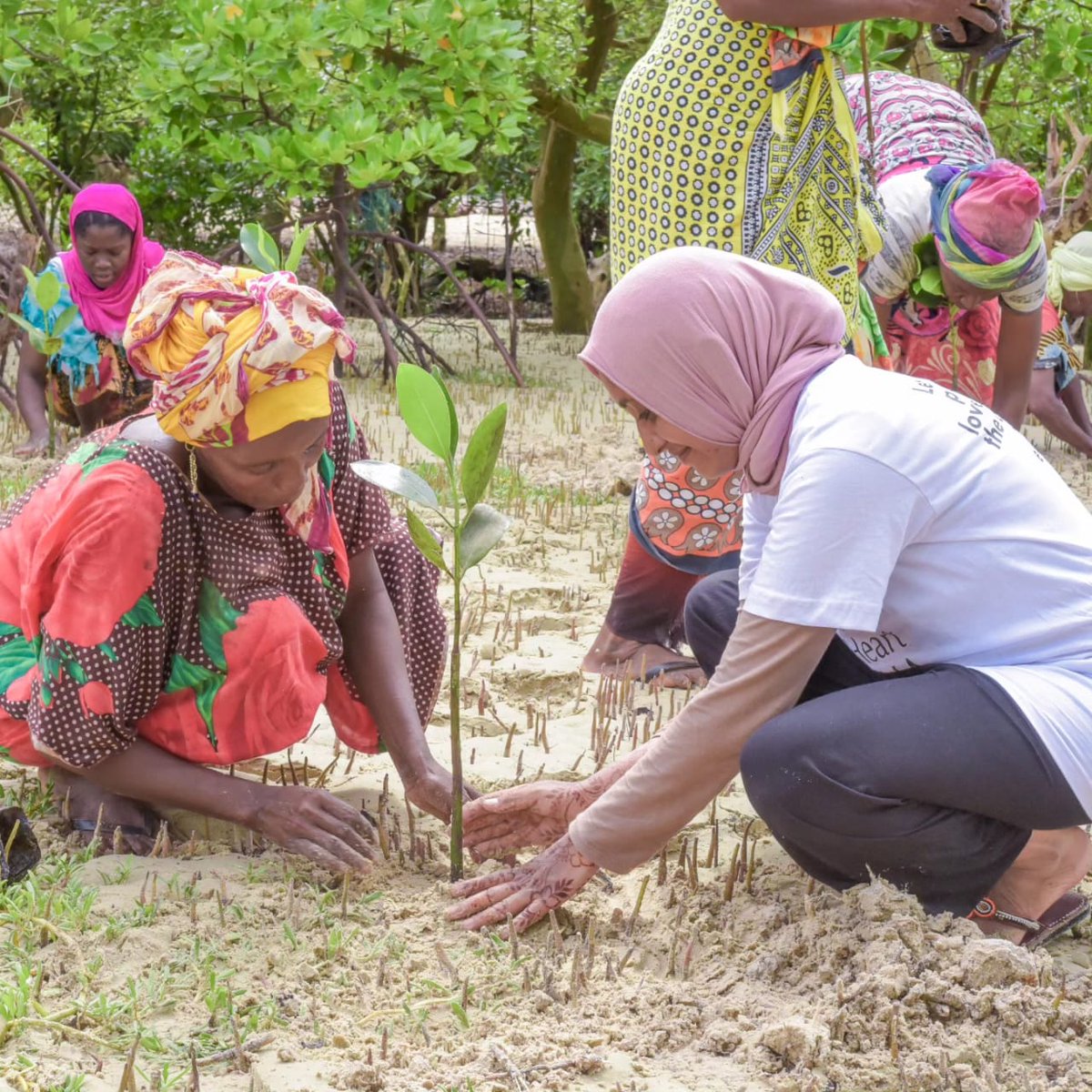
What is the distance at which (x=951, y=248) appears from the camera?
361cm

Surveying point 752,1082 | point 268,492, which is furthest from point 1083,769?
point 268,492

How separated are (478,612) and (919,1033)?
2.16 metres

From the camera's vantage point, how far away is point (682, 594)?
3486mm

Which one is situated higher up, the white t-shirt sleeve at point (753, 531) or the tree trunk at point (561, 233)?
the white t-shirt sleeve at point (753, 531)

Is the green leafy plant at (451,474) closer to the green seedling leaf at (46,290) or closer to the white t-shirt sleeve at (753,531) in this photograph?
the white t-shirt sleeve at (753,531)

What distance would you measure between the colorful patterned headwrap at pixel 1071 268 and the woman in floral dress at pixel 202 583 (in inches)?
178

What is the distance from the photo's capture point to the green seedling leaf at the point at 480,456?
81.6 inches

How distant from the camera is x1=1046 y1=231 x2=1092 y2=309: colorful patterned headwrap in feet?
20.4

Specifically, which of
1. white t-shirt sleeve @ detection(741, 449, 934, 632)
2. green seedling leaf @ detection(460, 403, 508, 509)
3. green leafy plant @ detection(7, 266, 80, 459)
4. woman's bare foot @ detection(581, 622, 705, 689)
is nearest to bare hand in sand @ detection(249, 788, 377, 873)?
green seedling leaf @ detection(460, 403, 508, 509)

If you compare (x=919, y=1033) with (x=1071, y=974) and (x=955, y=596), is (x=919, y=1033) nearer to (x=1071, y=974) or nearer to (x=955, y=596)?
(x=1071, y=974)

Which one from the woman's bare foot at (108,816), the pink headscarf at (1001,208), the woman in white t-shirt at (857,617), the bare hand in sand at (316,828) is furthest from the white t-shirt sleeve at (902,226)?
the woman's bare foot at (108,816)

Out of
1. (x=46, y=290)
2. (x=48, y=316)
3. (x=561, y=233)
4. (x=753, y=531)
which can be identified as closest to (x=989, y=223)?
(x=753, y=531)

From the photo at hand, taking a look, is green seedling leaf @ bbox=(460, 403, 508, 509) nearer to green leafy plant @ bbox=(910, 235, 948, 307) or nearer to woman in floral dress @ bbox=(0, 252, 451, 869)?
woman in floral dress @ bbox=(0, 252, 451, 869)

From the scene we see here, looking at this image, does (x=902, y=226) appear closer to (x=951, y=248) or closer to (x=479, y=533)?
(x=951, y=248)
